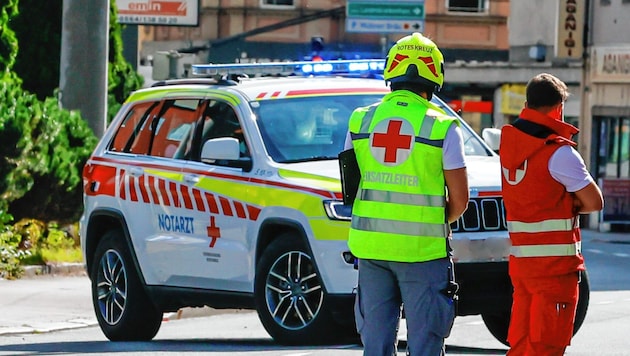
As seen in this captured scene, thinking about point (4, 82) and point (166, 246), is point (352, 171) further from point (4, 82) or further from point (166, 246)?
point (4, 82)

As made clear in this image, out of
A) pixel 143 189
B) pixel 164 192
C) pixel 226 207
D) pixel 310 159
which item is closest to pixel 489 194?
pixel 310 159

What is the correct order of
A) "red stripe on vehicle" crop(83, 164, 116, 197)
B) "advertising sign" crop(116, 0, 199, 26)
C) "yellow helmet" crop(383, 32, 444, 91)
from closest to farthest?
"yellow helmet" crop(383, 32, 444, 91)
"red stripe on vehicle" crop(83, 164, 116, 197)
"advertising sign" crop(116, 0, 199, 26)

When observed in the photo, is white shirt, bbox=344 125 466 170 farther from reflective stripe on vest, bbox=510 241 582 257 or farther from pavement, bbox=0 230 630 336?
pavement, bbox=0 230 630 336

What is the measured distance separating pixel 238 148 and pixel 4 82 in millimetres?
7317

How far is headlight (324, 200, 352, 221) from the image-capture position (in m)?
10.2

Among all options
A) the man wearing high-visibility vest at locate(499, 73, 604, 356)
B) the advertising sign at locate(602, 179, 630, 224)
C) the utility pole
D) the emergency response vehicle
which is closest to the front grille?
the emergency response vehicle

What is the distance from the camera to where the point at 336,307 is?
33.4 ft

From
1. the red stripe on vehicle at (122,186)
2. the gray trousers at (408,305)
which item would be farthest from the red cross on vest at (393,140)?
the red stripe on vehicle at (122,186)

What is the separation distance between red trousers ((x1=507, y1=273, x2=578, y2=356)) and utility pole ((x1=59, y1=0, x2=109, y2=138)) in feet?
36.2

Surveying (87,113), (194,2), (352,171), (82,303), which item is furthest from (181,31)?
(352,171)

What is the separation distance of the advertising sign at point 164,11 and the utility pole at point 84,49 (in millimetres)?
15234

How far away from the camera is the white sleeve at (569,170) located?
729 centimetres

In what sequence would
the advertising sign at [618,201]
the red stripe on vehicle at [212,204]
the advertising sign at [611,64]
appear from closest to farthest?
the red stripe on vehicle at [212,204] → the advertising sign at [618,201] → the advertising sign at [611,64]

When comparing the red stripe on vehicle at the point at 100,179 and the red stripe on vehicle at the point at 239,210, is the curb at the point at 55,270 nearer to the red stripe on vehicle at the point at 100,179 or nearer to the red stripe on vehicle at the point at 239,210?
the red stripe on vehicle at the point at 100,179
